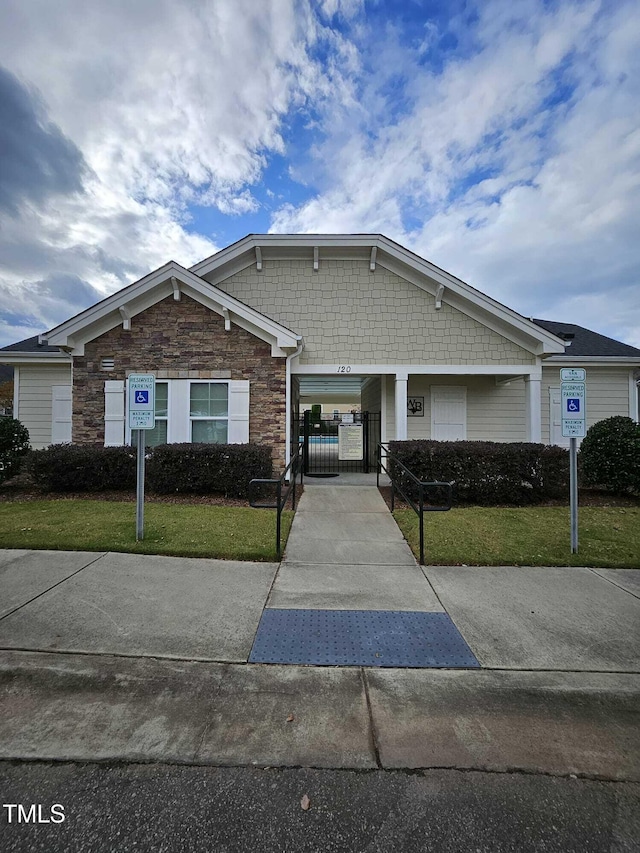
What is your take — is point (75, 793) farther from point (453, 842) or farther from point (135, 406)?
point (135, 406)

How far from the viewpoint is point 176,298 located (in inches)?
390

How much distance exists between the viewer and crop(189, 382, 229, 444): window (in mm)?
10102

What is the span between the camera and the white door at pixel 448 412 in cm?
1263

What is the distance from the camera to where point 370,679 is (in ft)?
9.80

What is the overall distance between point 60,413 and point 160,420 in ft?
17.0

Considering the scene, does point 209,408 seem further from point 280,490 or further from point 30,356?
point 30,356

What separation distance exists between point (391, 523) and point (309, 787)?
5293 mm

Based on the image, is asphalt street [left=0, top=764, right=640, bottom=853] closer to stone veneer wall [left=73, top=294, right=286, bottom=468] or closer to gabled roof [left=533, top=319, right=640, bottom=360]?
stone veneer wall [left=73, top=294, right=286, bottom=468]

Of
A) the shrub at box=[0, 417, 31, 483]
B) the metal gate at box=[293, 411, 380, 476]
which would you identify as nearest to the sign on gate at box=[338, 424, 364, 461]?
the metal gate at box=[293, 411, 380, 476]

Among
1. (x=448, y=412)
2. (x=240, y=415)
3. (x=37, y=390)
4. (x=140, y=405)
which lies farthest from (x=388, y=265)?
(x=37, y=390)

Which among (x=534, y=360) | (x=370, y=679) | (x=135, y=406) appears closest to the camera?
(x=370, y=679)

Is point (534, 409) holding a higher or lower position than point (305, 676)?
higher

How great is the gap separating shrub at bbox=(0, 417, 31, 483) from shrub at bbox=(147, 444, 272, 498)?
326 cm

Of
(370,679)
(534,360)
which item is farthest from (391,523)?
(534,360)
